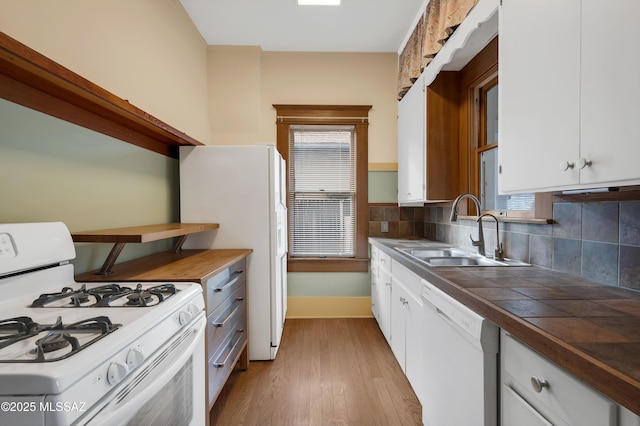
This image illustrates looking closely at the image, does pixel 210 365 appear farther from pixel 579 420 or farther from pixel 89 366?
pixel 579 420

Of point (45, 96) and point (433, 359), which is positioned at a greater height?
point (45, 96)

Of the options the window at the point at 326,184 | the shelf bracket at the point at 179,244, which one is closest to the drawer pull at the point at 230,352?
the shelf bracket at the point at 179,244

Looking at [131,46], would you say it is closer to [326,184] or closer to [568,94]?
[326,184]

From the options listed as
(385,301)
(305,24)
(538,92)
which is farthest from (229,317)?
(305,24)

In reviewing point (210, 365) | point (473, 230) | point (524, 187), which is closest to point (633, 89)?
point (524, 187)

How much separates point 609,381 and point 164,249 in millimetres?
2408

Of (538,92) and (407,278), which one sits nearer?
(538,92)

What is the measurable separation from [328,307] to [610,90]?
279cm

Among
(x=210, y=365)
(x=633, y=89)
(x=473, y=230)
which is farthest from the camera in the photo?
(x=473, y=230)

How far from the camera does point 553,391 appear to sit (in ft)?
2.27

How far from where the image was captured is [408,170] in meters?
2.79

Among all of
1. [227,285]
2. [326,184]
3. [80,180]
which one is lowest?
[227,285]

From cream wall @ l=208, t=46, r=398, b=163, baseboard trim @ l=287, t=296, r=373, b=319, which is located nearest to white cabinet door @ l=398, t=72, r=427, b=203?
cream wall @ l=208, t=46, r=398, b=163

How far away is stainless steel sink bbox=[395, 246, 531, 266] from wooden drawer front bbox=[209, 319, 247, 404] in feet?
4.08
